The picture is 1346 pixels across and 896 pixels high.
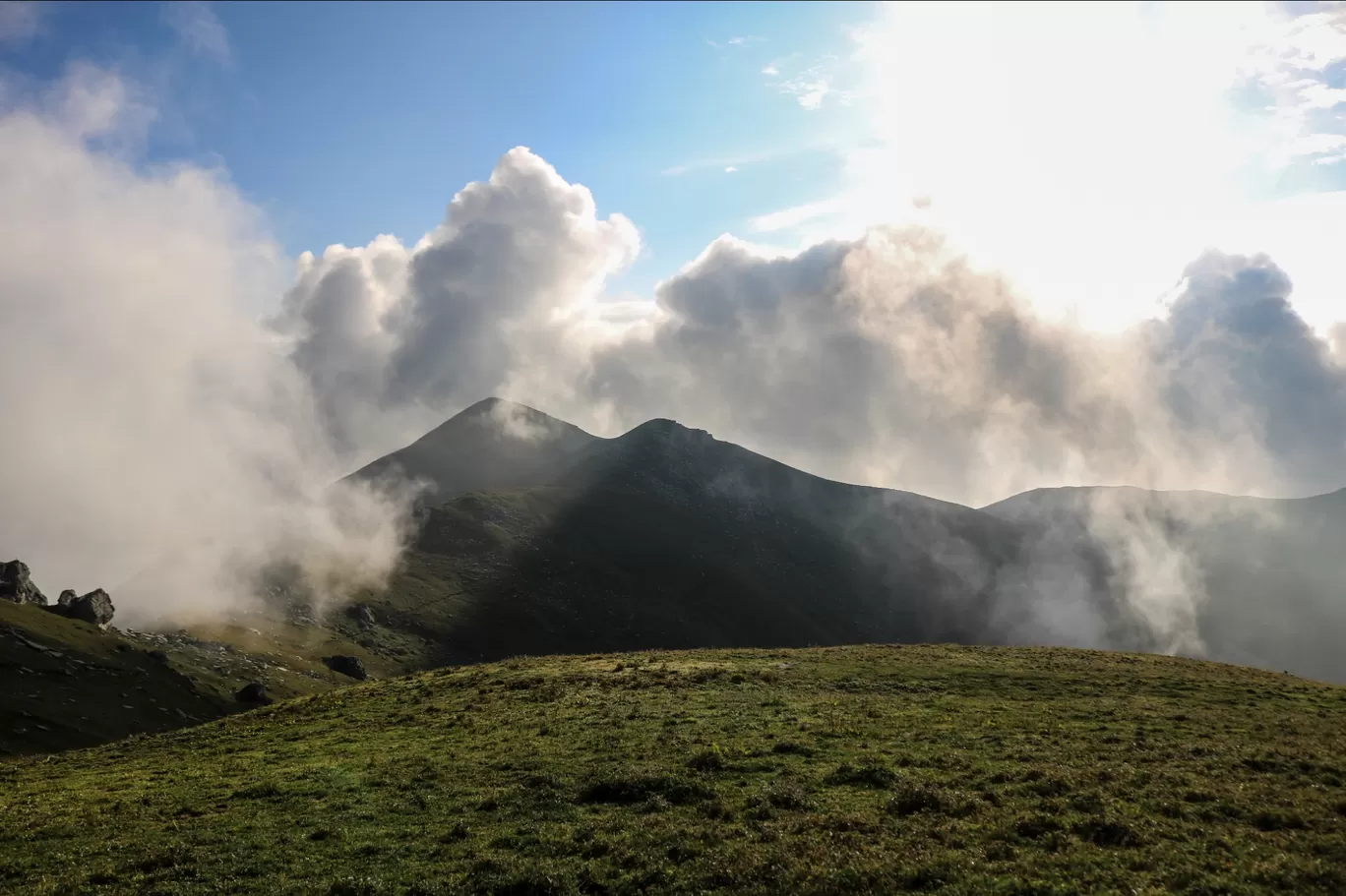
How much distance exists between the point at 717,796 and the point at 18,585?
13834 centimetres

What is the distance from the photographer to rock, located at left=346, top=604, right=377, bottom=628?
177900mm

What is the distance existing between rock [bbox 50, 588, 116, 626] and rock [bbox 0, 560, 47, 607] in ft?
12.4

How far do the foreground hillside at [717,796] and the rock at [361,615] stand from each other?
13447 cm

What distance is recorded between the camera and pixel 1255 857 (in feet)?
64.8

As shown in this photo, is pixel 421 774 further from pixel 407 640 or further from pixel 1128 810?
pixel 407 640

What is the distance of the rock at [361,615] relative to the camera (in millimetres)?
177900

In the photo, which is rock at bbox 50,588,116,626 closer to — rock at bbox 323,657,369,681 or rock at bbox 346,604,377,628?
rock at bbox 323,657,369,681

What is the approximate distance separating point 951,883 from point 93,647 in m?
120

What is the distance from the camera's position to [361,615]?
179250 mm

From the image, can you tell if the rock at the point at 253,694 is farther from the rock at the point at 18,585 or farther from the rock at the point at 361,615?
the rock at the point at 361,615

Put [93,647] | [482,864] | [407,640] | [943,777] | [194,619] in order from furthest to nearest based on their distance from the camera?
[407,640] → [194,619] → [93,647] → [943,777] → [482,864]

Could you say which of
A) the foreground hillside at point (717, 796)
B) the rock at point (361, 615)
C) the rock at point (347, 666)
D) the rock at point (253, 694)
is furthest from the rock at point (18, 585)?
the foreground hillside at point (717, 796)

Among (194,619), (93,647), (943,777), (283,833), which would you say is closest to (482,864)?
(283,833)

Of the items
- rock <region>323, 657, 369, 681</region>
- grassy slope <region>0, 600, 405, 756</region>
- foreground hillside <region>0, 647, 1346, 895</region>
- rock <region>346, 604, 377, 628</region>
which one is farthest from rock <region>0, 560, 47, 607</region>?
foreground hillside <region>0, 647, 1346, 895</region>
